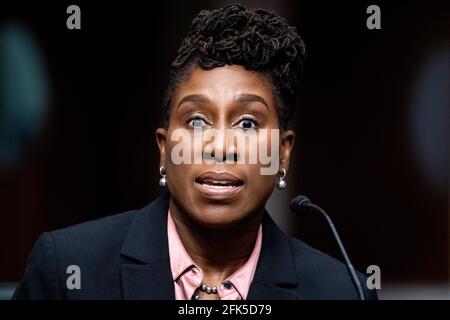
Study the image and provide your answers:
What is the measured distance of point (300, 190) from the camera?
4.66m

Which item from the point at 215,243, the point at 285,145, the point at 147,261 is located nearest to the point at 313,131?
the point at 285,145

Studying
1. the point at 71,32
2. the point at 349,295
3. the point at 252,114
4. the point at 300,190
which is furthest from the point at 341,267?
the point at 71,32

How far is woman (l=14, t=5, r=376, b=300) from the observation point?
233 centimetres

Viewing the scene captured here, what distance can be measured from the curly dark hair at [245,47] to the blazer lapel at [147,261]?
30cm

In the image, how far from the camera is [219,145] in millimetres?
2289

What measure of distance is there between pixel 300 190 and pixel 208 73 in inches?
93.7

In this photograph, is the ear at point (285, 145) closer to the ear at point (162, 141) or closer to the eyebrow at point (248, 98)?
the eyebrow at point (248, 98)

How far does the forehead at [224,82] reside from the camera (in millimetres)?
2322

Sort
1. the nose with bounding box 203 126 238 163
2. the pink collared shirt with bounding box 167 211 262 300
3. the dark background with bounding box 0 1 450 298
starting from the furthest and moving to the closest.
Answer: the dark background with bounding box 0 1 450 298 → the pink collared shirt with bounding box 167 211 262 300 → the nose with bounding box 203 126 238 163

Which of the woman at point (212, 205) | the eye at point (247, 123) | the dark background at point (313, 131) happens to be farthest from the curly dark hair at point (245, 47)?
the dark background at point (313, 131)

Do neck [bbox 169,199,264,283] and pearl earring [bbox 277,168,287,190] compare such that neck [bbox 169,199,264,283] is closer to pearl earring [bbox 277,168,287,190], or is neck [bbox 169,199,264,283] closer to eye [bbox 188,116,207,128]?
pearl earring [bbox 277,168,287,190]

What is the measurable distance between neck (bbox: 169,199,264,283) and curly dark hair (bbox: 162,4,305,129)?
28 cm

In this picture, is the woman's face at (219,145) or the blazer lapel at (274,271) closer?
the woman's face at (219,145)

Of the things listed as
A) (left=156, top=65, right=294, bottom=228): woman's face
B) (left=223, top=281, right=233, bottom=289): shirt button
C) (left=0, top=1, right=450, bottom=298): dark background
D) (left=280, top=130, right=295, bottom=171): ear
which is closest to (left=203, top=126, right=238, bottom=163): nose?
(left=156, top=65, right=294, bottom=228): woman's face
